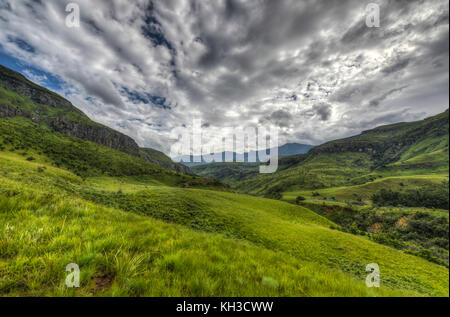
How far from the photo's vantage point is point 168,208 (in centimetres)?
1797

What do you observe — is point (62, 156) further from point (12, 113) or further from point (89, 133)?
point (89, 133)

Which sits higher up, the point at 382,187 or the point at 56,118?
the point at 56,118

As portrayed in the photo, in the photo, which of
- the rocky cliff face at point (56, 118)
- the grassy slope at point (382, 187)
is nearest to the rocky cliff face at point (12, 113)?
the rocky cliff face at point (56, 118)

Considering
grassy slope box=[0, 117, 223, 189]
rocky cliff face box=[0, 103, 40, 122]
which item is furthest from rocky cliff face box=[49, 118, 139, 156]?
grassy slope box=[0, 117, 223, 189]

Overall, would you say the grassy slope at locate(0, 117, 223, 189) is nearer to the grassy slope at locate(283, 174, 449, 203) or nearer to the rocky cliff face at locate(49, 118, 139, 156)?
the rocky cliff face at locate(49, 118, 139, 156)

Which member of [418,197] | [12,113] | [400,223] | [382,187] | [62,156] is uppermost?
[12,113]

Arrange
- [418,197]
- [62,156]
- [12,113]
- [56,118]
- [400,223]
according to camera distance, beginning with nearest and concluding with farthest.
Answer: [62,156]
[400,223]
[418,197]
[12,113]
[56,118]

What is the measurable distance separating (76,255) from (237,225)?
18.1 meters

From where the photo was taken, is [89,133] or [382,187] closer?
[382,187]

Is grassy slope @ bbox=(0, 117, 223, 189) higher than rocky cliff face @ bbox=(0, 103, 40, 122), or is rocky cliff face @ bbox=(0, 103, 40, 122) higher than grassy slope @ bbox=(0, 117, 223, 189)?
rocky cliff face @ bbox=(0, 103, 40, 122)

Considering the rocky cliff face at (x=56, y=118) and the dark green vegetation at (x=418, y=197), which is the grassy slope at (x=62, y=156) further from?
the dark green vegetation at (x=418, y=197)

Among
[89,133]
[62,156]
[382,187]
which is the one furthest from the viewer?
[89,133]

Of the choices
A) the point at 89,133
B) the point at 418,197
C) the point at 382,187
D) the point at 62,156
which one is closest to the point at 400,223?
the point at 418,197

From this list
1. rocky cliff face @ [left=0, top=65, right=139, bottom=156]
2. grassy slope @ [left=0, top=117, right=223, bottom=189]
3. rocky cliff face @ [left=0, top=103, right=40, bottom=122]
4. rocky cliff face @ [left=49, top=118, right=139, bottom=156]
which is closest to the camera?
grassy slope @ [left=0, top=117, right=223, bottom=189]
